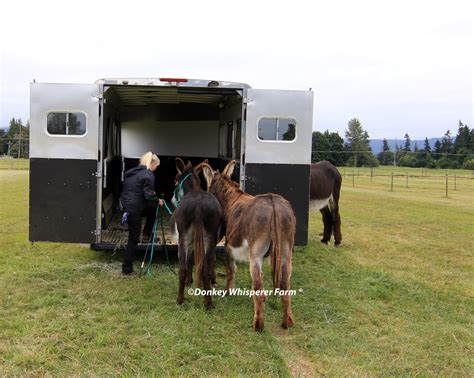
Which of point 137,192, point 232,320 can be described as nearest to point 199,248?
point 232,320

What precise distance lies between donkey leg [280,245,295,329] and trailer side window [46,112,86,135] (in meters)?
3.48

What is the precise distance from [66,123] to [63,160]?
1.73 feet

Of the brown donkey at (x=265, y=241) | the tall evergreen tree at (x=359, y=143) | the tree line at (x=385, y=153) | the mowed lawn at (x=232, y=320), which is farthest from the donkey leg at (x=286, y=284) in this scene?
the tall evergreen tree at (x=359, y=143)

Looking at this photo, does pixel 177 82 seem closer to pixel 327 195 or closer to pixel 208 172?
pixel 208 172

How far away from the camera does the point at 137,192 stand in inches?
243

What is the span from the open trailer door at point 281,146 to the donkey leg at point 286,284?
2.04 m

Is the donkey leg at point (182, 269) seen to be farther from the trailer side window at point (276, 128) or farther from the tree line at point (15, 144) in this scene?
the tree line at point (15, 144)

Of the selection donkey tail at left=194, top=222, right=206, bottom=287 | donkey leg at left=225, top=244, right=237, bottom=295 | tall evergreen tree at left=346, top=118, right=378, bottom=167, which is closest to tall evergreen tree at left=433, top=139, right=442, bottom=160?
tall evergreen tree at left=346, top=118, right=378, bottom=167

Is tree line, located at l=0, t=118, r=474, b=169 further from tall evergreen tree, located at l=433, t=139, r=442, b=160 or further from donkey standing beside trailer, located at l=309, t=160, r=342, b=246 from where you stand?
donkey standing beside trailer, located at l=309, t=160, r=342, b=246

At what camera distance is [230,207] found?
18.0 feet

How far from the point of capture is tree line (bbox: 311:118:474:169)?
57594 mm

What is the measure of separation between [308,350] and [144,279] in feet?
9.27

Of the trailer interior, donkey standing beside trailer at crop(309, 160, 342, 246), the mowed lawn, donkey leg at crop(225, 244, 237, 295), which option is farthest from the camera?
the trailer interior

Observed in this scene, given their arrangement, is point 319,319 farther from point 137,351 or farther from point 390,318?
point 137,351
